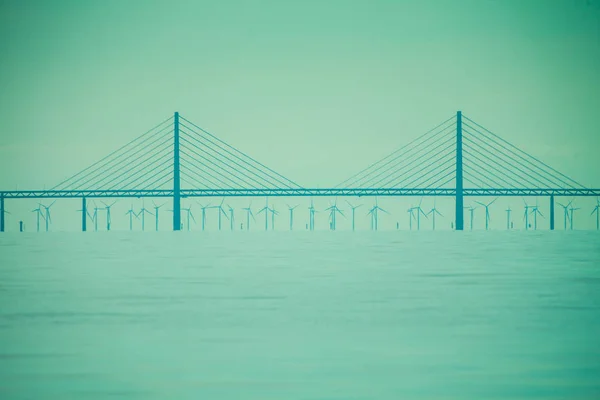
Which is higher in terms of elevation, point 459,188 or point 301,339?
point 459,188

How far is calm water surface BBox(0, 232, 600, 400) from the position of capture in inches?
264

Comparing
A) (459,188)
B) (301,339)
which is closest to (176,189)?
(459,188)

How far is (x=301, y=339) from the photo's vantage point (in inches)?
354

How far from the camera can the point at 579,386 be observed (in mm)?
6617

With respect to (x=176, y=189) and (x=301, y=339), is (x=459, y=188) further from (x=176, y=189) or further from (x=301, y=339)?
(x=301, y=339)

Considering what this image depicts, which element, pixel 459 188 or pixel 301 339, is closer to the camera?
pixel 301 339

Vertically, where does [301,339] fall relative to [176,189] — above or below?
below

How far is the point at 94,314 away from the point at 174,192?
74.1m

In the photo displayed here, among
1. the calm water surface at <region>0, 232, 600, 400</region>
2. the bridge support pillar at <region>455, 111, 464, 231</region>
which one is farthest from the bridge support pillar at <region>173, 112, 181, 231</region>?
the calm water surface at <region>0, 232, 600, 400</region>

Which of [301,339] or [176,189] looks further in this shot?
[176,189]

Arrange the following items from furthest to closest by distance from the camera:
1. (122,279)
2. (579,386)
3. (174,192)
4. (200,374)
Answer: (174,192), (122,279), (200,374), (579,386)

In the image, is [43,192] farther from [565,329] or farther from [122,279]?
[565,329]

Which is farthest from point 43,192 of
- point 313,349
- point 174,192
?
point 313,349

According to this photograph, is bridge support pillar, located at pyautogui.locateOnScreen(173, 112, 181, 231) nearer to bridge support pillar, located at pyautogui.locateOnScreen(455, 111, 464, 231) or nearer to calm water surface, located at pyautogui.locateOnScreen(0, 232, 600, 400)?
bridge support pillar, located at pyautogui.locateOnScreen(455, 111, 464, 231)
